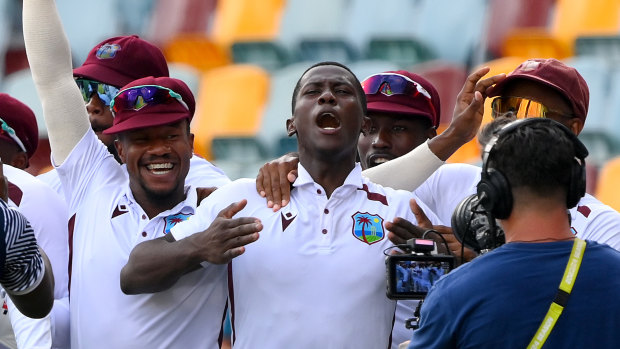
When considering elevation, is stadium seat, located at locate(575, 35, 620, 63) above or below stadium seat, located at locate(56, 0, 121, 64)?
above

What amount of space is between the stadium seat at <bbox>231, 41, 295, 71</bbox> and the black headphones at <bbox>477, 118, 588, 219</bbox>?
6867 millimetres

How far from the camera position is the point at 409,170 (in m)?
3.52

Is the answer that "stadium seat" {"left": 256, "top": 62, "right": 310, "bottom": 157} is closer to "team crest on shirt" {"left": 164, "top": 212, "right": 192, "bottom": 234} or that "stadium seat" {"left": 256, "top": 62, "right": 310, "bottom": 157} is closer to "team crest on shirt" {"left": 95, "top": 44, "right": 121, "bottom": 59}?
"team crest on shirt" {"left": 95, "top": 44, "right": 121, "bottom": 59}

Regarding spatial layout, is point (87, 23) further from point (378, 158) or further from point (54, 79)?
point (54, 79)

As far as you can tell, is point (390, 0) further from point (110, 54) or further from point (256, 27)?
point (110, 54)

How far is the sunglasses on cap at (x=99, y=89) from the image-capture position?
13.1 ft

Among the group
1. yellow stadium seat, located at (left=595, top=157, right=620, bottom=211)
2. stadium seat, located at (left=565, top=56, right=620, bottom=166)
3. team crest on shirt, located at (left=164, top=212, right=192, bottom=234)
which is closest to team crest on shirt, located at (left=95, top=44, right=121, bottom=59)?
team crest on shirt, located at (left=164, top=212, right=192, bottom=234)

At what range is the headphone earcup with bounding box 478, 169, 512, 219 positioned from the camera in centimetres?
243

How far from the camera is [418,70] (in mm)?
8125

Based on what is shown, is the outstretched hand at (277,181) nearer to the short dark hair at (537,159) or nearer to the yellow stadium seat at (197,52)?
the short dark hair at (537,159)

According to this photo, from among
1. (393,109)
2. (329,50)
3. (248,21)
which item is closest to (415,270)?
(393,109)

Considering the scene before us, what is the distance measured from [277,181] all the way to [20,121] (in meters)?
1.35

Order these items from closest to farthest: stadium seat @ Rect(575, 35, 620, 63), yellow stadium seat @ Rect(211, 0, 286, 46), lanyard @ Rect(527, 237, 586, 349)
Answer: lanyard @ Rect(527, 237, 586, 349) → stadium seat @ Rect(575, 35, 620, 63) → yellow stadium seat @ Rect(211, 0, 286, 46)

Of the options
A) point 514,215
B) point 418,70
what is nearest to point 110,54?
point 514,215
